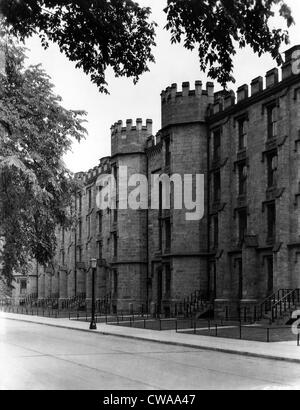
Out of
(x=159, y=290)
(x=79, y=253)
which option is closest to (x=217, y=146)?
(x=159, y=290)

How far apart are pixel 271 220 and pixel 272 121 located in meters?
5.68

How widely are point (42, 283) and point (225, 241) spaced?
46841 mm

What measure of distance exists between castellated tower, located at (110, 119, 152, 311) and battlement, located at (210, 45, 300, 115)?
37.3 ft

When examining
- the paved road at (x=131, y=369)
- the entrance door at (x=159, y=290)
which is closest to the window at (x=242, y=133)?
the entrance door at (x=159, y=290)

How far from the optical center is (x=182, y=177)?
4353 cm

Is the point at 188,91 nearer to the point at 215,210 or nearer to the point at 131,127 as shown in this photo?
the point at 215,210

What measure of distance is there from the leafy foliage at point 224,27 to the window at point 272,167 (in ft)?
95.0

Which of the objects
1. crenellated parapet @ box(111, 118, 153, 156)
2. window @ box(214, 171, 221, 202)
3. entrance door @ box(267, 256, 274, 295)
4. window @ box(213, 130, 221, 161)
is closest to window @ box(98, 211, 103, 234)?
crenellated parapet @ box(111, 118, 153, 156)

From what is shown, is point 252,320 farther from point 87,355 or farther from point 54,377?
point 54,377

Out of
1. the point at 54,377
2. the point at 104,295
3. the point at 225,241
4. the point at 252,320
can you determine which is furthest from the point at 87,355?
the point at 104,295

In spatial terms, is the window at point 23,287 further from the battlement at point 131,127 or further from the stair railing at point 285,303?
the stair railing at point 285,303

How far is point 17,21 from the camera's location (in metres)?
7.39

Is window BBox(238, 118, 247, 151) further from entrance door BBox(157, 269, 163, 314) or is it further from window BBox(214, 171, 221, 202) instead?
entrance door BBox(157, 269, 163, 314)
